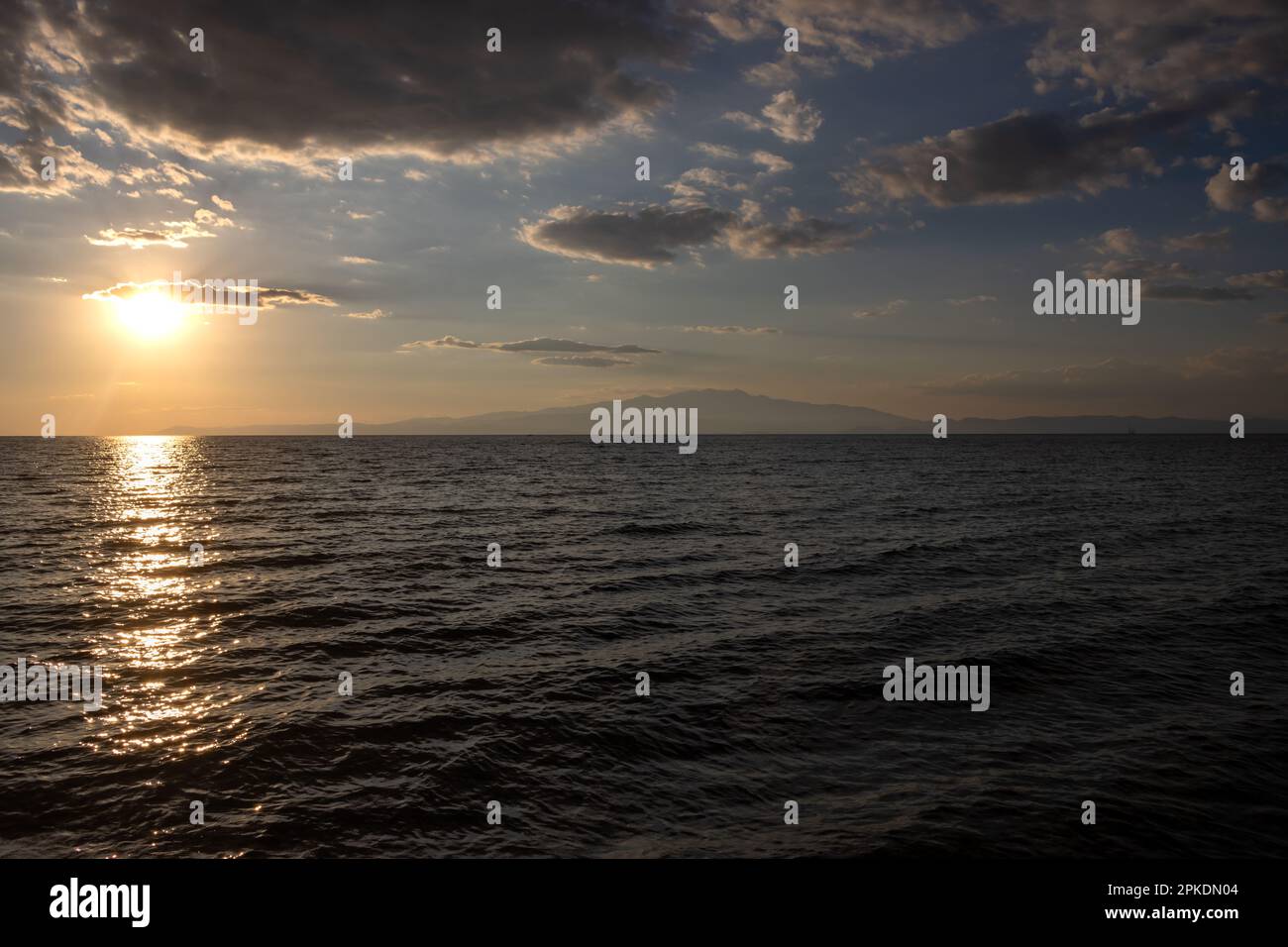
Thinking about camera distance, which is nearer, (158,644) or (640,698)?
(640,698)

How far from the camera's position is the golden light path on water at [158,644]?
16406 mm

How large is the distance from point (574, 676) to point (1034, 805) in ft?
38.2

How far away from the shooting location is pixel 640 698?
18.7 metres

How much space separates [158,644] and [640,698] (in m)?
16.3

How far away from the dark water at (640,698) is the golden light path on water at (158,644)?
0.14 metres

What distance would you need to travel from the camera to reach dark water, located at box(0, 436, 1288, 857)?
12.7 m

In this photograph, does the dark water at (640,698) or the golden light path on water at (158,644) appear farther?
the golden light path on water at (158,644)

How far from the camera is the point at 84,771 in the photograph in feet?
47.3

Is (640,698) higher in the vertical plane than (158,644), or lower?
lower

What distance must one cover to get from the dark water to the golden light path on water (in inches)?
5.4

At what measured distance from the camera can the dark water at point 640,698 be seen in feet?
41.8

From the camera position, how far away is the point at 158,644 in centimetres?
2325
